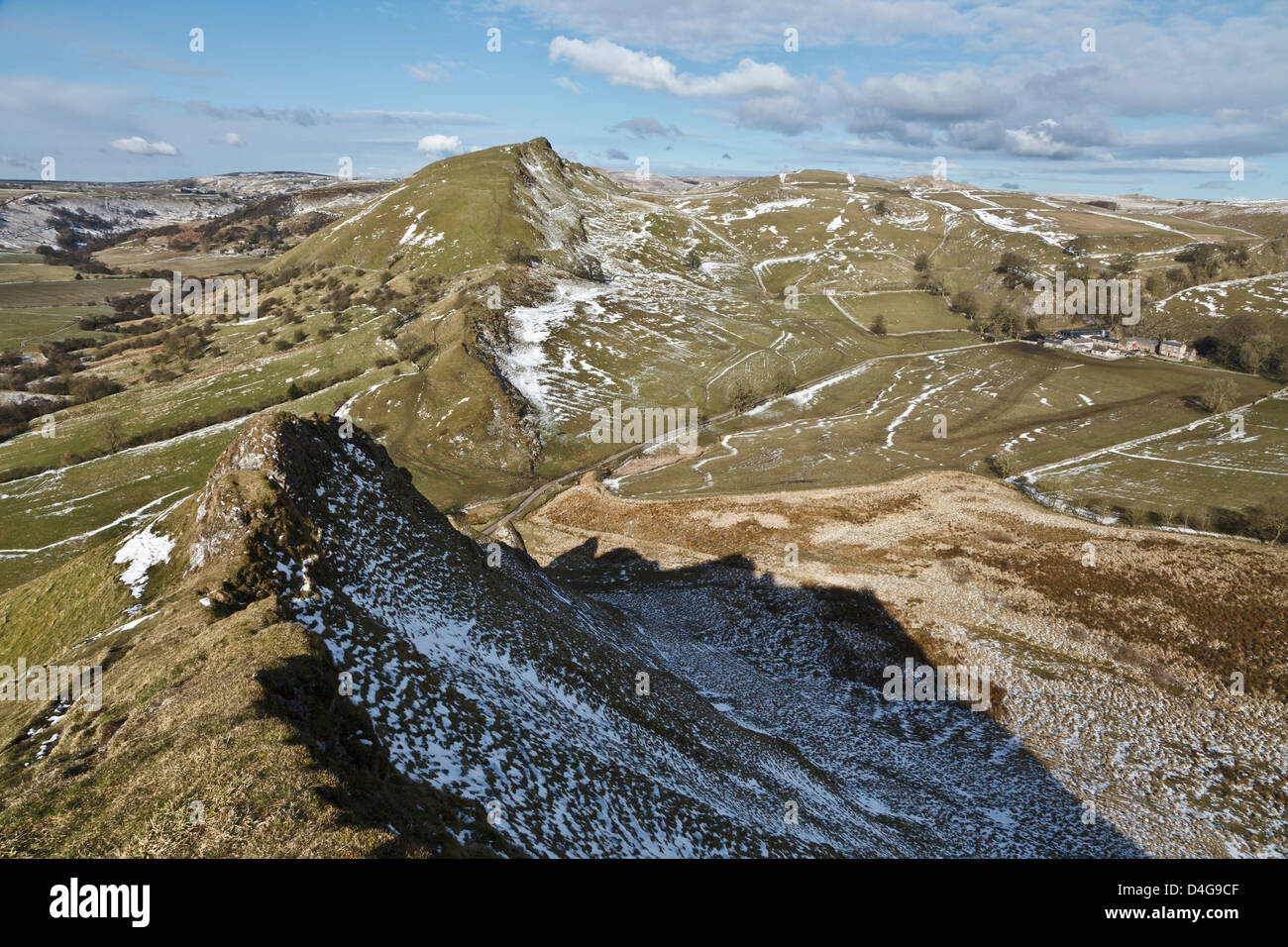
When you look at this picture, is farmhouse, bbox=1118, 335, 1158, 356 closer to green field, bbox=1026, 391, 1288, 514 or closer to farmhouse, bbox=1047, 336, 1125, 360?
farmhouse, bbox=1047, 336, 1125, 360

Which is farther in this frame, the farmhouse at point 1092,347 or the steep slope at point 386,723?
the farmhouse at point 1092,347

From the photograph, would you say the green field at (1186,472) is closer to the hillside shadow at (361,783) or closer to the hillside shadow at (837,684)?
the hillside shadow at (837,684)

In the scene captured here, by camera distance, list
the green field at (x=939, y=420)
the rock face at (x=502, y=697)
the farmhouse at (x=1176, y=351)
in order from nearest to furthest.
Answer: the rock face at (x=502, y=697) < the green field at (x=939, y=420) < the farmhouse at (x=1176, y=351)

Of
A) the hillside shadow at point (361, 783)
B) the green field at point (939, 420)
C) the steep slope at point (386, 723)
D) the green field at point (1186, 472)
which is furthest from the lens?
the green field at point (939, 420)

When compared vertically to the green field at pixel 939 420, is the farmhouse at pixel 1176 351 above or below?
above

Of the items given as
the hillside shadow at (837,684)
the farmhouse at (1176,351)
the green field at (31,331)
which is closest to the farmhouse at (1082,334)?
the farmhouse at (1176,351)

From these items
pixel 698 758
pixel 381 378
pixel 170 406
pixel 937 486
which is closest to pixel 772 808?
pixel 698 758

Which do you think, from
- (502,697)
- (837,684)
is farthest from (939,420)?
(502,697)
